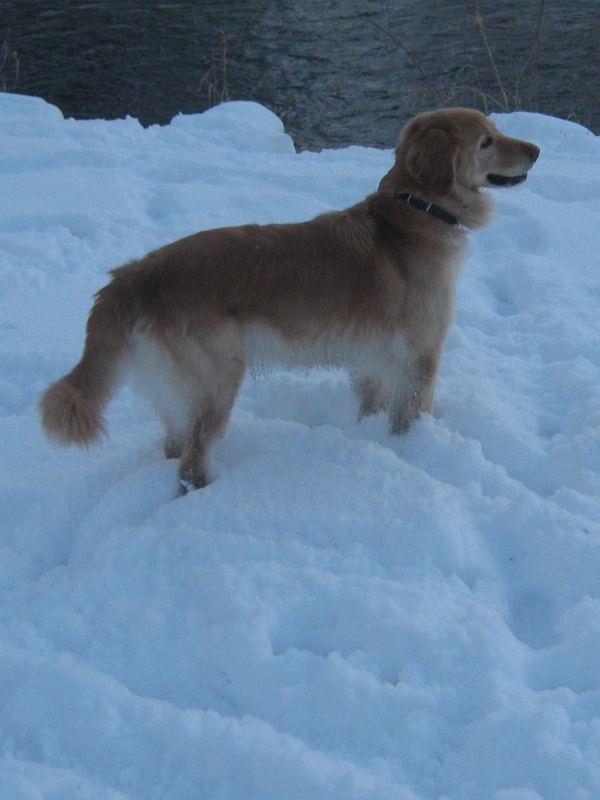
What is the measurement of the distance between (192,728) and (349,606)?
58cm

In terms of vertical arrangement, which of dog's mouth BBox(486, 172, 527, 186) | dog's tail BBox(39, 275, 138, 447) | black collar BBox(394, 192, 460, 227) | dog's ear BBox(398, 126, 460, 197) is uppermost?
dog's ear BBox(398, 126, 460, 197)

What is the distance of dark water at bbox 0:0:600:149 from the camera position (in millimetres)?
9805

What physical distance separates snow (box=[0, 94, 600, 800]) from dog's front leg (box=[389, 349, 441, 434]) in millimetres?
66

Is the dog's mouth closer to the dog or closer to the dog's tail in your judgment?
the dog

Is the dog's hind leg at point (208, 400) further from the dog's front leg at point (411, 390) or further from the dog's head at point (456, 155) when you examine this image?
the dog's head at point (456, 155)

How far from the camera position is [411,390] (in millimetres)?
3197

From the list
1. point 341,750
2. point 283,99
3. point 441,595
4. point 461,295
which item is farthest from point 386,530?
point 283,99

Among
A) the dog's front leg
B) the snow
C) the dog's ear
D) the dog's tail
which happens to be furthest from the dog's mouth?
the dog's tail

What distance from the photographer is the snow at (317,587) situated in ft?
5.94

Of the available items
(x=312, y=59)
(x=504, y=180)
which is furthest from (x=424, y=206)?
(x=312, y=59)

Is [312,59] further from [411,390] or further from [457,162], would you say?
[411,390]

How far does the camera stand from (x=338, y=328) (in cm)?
301

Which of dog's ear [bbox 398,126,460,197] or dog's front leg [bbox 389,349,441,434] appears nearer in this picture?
dog's ear [bbox 398,126,460,197]

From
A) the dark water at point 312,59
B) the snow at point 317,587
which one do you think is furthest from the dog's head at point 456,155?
the dark water at point 312,59
